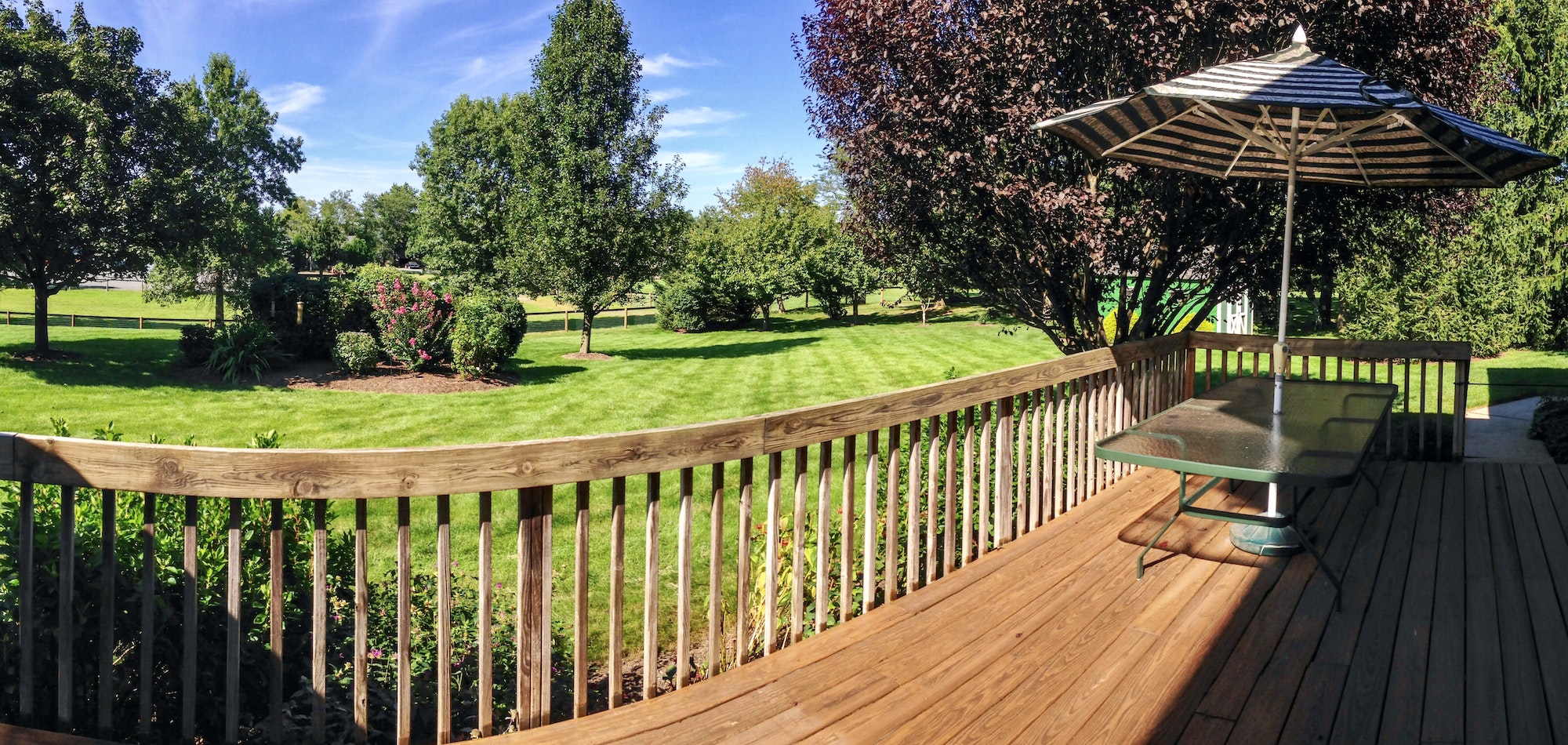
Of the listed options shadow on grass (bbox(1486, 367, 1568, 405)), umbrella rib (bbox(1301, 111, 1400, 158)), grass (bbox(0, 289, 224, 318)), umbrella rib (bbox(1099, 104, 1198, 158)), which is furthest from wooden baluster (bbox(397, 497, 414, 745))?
grass (bbox(0, 289, 224, 318))

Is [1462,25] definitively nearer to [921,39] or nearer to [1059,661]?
[921,39]

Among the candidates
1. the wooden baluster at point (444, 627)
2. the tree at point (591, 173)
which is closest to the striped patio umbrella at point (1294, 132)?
the wooden baluster at point (444, 627)

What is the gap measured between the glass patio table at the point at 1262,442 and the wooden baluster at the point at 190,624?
286 cm

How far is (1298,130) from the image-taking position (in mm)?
4719

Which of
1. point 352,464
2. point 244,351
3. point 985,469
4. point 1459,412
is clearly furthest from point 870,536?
point 244,351

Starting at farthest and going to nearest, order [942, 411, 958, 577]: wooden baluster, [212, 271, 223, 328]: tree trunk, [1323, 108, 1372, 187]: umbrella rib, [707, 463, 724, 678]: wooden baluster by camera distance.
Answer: [212, 271, 223, 328]: tree trunk < [1323, 108, 1372, 187]: umbrella rib < [942, 411, 958, 577]: wooden baluster < [707, 463, 724, 678]: wooden baluster

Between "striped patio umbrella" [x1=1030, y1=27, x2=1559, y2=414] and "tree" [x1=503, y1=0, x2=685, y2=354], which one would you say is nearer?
"striped patio umbrella" [x1=1030, y1=27, x2=1559, y2=414]

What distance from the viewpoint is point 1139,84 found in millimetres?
6684

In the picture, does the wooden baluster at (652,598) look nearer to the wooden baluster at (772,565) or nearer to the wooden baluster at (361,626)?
the wooden baluster at (772,565)

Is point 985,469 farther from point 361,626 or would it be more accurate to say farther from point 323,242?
point 323,242

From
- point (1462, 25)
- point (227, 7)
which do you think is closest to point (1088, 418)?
point (1462, 25)

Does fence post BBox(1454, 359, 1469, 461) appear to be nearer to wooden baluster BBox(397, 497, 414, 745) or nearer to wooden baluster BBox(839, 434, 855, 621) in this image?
wooden baluster BBox(839, 434, 855, 621)

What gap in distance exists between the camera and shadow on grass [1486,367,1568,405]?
33.7 ft

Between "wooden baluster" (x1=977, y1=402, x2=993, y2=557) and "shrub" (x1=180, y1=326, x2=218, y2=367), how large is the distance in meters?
15.1
